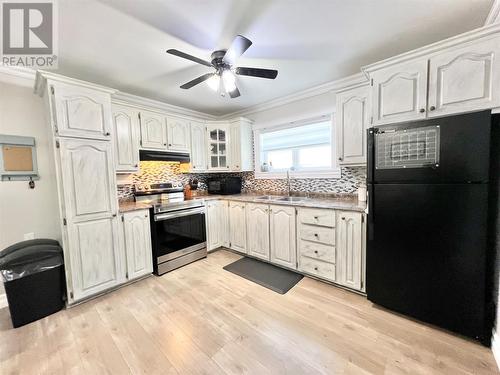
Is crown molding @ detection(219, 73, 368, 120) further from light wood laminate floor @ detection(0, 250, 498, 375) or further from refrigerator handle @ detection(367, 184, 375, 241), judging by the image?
light wood laminate floor @ detection(0, 250, 498, 375)

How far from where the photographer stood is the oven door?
270 cm

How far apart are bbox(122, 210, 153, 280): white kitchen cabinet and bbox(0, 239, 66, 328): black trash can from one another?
0.60 meters

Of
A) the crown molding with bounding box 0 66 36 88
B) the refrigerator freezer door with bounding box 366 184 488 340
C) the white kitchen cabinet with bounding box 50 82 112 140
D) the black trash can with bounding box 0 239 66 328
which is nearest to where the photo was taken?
the refrigerator freezer door with bounding box 366 184 488 340

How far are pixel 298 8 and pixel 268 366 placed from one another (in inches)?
99.6

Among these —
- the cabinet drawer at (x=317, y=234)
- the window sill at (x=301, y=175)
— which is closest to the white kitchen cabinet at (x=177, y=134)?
the window sill at (x=301, y=175)

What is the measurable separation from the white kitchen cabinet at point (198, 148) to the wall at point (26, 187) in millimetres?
1764

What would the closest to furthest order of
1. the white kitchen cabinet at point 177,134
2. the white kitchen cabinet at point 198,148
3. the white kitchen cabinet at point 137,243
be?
the white kitchen cabinet at point 137,243
the white kitchen cabinet at point 177,134
the white kitchen cabinet at point 198,148

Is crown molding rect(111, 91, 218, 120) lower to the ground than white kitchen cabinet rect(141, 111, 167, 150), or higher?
higher

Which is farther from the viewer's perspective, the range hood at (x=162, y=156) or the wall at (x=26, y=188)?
the range hood at (x=162, y=156)

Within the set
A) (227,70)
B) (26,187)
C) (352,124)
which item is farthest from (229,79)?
(26,187)

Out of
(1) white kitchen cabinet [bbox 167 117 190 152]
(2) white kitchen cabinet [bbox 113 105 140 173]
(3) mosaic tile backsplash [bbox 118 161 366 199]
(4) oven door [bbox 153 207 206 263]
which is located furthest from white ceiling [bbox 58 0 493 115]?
(4) oven door [bbox 153 207 206 263]

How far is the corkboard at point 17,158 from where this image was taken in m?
2.09

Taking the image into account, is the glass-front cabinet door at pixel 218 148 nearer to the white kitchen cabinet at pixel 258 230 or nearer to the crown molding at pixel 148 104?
the crown molding at pixel 148 104

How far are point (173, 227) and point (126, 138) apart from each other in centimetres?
133
